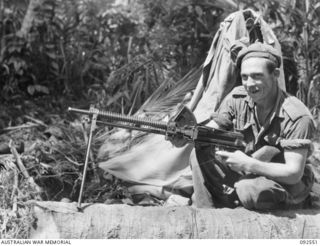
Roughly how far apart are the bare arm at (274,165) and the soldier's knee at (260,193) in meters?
0.07

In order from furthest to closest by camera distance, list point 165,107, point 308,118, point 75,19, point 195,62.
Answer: point 75,19 → point 195,62 → point 165,107 → point 308,118

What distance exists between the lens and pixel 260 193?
4.11m

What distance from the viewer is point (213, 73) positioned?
17.8ft

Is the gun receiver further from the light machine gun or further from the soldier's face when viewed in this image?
the soldier's face

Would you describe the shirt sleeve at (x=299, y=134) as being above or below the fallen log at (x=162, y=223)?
above

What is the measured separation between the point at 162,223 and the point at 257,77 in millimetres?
1116

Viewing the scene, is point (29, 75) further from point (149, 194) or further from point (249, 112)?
point (249, 112)

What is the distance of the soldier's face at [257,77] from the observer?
4.05 m

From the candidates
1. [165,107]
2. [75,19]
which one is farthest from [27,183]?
[75,19]

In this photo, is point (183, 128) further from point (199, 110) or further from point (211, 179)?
point (199, 110)

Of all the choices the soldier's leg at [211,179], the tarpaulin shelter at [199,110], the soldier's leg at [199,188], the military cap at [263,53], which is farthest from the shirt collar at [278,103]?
the tarpaulin shelter at [199,110]

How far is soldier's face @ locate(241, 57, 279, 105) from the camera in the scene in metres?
4.05

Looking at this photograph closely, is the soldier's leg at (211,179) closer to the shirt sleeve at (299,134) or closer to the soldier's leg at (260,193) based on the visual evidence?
the soldier's leg at (260,193)

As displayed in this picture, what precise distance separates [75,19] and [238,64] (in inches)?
182
